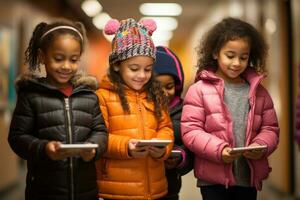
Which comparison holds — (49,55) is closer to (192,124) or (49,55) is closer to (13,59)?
(192,124)

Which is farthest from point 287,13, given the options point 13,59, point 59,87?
point 59,87

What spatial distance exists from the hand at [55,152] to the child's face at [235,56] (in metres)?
0.76

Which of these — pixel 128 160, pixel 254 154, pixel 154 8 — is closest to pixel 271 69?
pixel 154 8

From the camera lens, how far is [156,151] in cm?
190

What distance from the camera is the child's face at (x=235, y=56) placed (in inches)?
78.7

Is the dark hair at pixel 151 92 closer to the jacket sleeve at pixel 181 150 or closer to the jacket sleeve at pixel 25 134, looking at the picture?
the jacket sleeve at pixel 181 150

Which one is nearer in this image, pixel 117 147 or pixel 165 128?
pixel 117 147

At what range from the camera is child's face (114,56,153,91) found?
1.96 metres

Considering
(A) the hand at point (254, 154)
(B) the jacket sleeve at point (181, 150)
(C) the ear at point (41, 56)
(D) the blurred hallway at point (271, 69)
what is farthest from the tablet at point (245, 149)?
(D) the blurred hallway at point (271, 69)

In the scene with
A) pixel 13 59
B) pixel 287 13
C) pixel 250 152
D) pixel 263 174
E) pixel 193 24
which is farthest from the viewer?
pixel 193 24

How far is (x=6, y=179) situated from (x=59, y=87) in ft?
13.2

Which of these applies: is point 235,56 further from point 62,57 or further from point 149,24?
point 62,57

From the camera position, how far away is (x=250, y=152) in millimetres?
1870

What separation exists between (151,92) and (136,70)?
0.13m
